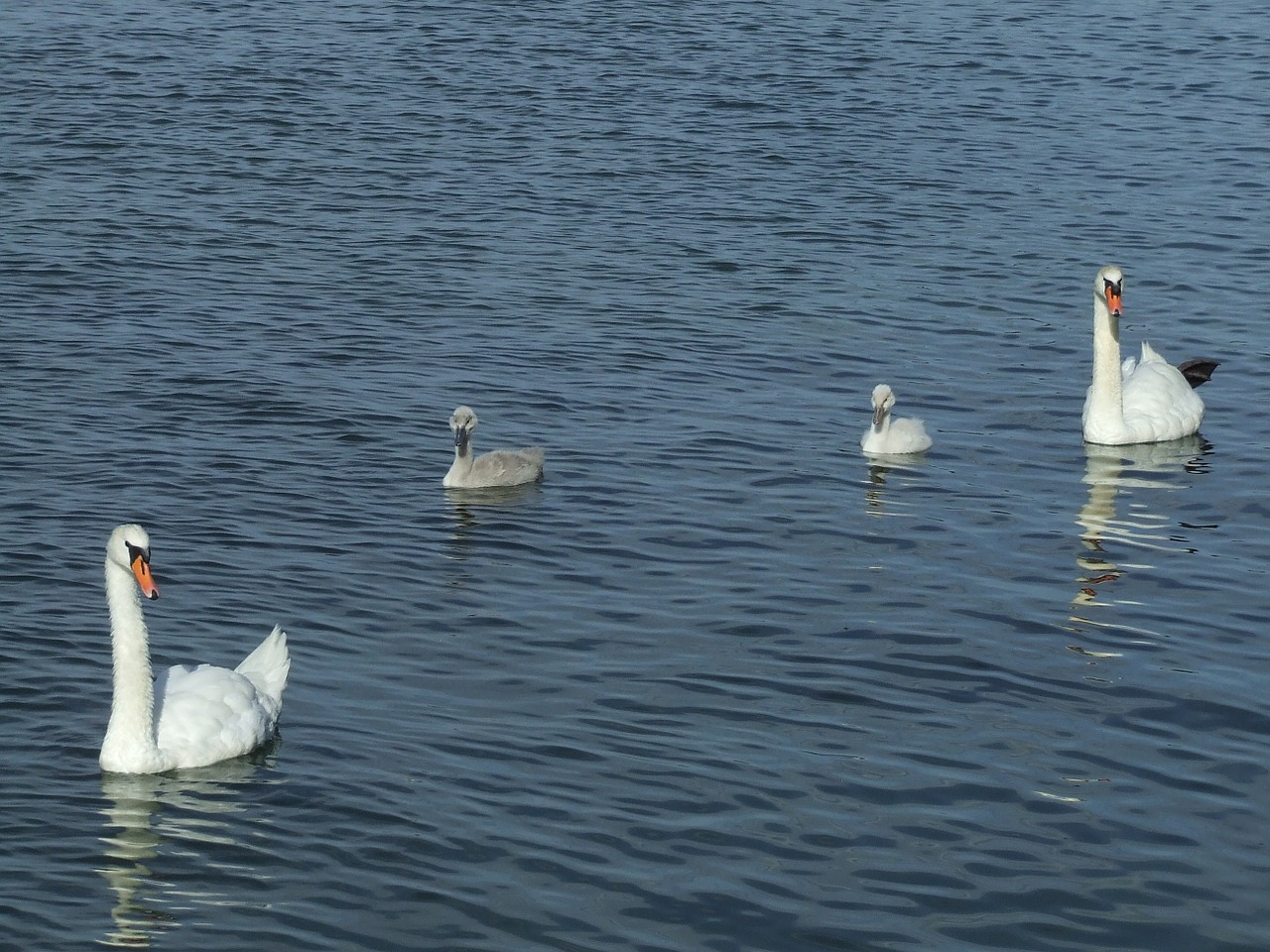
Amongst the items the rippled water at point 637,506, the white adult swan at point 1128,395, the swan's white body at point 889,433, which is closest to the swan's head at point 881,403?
the swan's white body at point 889,433

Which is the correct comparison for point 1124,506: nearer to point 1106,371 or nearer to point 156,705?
point 1106,371

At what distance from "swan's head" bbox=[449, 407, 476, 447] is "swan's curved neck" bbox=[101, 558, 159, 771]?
5299 mm

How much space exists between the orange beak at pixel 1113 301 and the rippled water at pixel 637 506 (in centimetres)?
106

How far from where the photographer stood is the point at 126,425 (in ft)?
58.1

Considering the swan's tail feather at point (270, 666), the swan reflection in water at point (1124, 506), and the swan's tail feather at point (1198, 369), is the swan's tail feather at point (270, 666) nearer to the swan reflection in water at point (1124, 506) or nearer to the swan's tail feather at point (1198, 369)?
the swan reflection in water at point (1124, 506)

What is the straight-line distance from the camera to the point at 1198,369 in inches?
764

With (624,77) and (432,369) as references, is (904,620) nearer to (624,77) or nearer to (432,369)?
(432,369)

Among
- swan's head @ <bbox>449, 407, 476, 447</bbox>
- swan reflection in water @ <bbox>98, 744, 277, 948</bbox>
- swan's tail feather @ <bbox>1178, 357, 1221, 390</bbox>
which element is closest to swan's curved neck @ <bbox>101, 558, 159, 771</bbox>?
swan reflection in water @ <bbox>98, 744, 277, 948</bbox>

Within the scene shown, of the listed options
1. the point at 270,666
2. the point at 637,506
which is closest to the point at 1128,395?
the point at 637,506

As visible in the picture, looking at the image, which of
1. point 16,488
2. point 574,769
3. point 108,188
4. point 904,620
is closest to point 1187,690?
point 904,620

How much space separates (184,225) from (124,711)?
1405 cm

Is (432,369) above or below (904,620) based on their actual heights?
above

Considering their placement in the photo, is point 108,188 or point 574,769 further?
point 108,188

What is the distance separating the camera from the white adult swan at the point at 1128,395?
59.8ft
